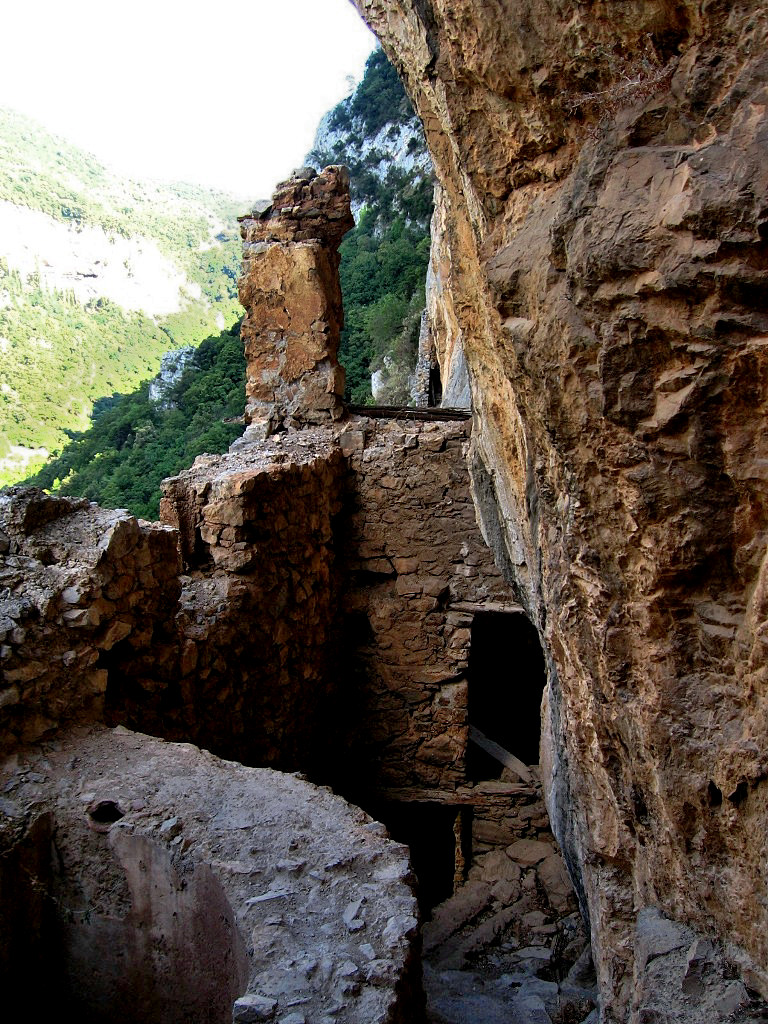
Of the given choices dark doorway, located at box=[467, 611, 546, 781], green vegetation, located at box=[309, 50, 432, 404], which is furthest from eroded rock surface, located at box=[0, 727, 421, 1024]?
green vegetation, located at box=[309, 50, 432, 404]

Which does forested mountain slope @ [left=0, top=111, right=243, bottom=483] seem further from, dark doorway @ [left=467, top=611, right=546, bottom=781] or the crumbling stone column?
dark doorway @ [left=467, top=611, right=546, bottom=781]

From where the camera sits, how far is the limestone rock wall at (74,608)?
3.68 m

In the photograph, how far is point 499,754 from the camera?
23.1ft

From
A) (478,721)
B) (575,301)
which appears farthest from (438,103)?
(478,721)

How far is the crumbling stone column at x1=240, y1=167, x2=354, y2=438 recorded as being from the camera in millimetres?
6723

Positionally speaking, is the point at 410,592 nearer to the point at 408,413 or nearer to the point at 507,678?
the point at 408,413

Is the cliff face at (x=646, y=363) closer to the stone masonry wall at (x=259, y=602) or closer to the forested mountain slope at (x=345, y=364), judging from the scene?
the stone masonry wall at (x=259, y=602)

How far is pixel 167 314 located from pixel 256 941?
23.3 meters

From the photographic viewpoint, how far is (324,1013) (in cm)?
230

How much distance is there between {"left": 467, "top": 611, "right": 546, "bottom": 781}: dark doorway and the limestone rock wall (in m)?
4.63

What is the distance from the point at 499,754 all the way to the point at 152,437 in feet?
32.0

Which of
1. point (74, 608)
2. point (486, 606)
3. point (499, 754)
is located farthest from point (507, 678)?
point (74, 608)

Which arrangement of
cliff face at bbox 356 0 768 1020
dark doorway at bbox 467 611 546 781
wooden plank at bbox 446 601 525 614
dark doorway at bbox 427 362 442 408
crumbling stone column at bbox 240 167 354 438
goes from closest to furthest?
1. cliff face at bbox 356 0 768 1020
2. wooden plank at bbox 446 601 525 614
3. crumbling stone column at bbox 240 167 354 438
4. dark doorway at bbox 467 611 546 781
5. dark doorway at bbox 427 362 442 408

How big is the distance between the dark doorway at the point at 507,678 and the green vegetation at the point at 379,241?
6.79m
